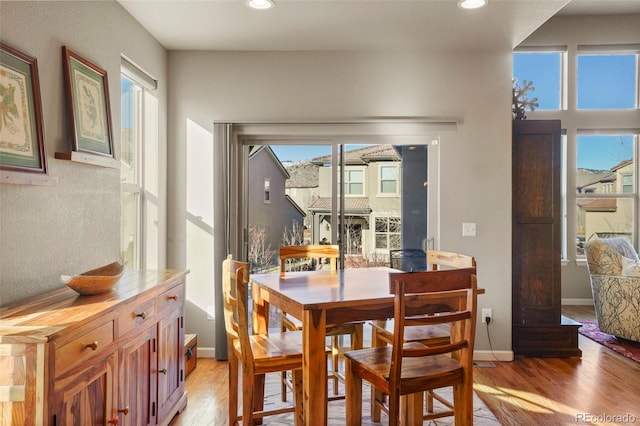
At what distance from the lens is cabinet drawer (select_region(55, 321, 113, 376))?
1489mm

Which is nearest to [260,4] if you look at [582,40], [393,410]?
A: [393,410]

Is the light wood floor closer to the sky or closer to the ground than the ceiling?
Result: closer to the ground

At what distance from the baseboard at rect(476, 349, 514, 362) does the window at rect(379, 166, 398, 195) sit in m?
1.59

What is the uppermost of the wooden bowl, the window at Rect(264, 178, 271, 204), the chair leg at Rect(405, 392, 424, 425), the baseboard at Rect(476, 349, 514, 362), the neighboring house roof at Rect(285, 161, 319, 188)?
the neighboring house roof at Rect(285, 161, 319, 188)

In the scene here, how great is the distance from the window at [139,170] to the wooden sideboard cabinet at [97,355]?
823 millimetres

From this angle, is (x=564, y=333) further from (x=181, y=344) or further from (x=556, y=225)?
(x=181, y=344)

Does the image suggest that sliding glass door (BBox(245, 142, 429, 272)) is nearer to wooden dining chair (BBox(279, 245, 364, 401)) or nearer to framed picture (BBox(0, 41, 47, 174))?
wooden dining chair (BBox(279, 245, 364, 401))

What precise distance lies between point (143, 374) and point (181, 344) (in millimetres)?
581

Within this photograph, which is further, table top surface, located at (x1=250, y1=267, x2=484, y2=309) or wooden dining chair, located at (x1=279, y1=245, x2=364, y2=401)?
wooden dining chair, located at (x1=279, y1=245, x2=364, y2=401)

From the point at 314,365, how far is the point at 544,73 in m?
5.62

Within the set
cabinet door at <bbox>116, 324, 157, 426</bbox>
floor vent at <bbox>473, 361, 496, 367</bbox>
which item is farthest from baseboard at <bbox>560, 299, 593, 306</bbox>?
cabinet door at <bbox>116, 324, 157, 426</bbox>

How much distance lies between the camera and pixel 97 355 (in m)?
1.73

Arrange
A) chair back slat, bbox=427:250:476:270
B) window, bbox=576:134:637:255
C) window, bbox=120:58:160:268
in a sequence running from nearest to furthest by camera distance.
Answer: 1. chair back slat, bbox=427:250:476:270
2. window, bbox=120:58:160:268
3. window, bbox=576:134:637:255

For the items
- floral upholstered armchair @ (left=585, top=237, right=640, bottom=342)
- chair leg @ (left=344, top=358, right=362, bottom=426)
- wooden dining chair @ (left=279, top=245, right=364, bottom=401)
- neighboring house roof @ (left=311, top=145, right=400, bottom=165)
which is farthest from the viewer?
floral upholstered armchair @ (left=585, top=237, right=640, bottom=342)
